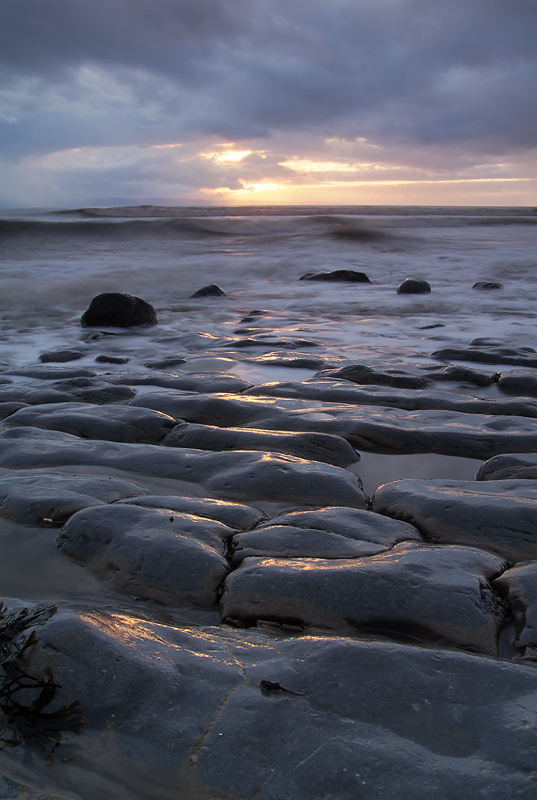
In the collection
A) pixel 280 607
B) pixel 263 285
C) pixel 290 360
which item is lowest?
pixel 280 607

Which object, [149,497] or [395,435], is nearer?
[149,497]

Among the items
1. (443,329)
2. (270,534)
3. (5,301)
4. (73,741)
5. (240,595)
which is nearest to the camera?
(73,741)

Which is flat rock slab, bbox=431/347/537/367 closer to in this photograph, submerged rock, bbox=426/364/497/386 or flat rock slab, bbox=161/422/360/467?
submerged rock, bbox=426/364/497/386

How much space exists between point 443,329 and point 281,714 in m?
6.22

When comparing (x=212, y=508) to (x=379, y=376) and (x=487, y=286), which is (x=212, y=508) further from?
(x=487, y=286)

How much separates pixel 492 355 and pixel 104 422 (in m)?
3.53

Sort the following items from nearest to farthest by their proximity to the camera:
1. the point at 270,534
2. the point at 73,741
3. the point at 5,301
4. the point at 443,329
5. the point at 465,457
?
1. the point at 73,741
2. the point at 270,534
3. the point at 465,457
4. the point at 443,329
5. the point at 5,301

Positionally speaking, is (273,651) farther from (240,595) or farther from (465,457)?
(465,457)

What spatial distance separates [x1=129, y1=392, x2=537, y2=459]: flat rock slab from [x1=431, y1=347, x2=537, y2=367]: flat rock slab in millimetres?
1751

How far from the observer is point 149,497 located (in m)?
2.42

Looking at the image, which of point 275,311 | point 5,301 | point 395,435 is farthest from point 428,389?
point 5,301

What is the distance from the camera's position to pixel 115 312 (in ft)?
24.5

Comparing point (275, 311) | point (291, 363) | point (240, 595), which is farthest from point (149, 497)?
point (275, 311)

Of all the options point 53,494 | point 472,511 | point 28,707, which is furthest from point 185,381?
point 28,707
